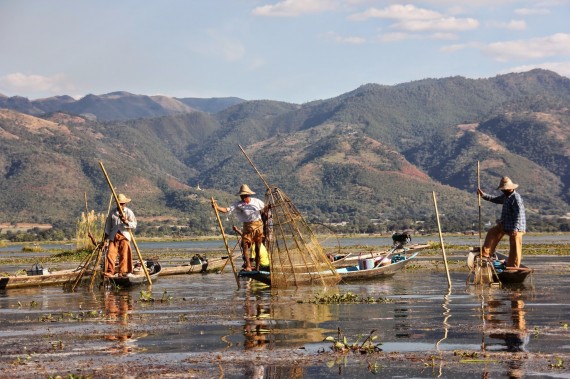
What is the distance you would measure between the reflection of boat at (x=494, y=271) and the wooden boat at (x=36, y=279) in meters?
11.9

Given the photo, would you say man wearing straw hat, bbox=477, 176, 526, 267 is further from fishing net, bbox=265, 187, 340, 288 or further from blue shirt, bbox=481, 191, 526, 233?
fishing net, bbox=265, 187, 340, 288

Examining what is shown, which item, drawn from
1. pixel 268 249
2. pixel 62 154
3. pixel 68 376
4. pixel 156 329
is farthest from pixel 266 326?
pixel 62 154

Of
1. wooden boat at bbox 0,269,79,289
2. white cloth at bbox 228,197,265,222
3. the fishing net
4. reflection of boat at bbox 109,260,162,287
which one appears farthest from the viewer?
wooden boat at bbox 0,269,79,289

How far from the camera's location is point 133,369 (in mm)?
12633

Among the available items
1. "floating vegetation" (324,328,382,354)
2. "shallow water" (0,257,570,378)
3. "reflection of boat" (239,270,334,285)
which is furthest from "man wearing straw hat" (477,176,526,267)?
"floating vegetation" (324,328,382,354)

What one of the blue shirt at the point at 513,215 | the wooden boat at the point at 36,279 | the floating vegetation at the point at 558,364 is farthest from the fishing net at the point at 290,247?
A: the floating vegetation at the point at 558,364

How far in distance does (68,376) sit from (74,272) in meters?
18.9

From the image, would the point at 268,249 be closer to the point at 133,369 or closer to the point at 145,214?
the point at 133,369

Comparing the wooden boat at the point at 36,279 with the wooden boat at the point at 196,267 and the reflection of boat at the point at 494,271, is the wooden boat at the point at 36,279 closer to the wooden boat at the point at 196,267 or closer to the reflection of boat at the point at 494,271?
the wooden boat at the point at 196,267

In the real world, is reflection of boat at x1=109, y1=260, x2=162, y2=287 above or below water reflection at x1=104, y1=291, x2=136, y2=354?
above

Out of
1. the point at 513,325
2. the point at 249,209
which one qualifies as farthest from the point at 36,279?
the point at 513,325

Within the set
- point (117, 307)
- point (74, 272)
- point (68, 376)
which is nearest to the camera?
point (68, 376)

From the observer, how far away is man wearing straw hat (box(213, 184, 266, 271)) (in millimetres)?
26969

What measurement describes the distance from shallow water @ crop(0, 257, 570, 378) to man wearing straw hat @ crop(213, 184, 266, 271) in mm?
1104
